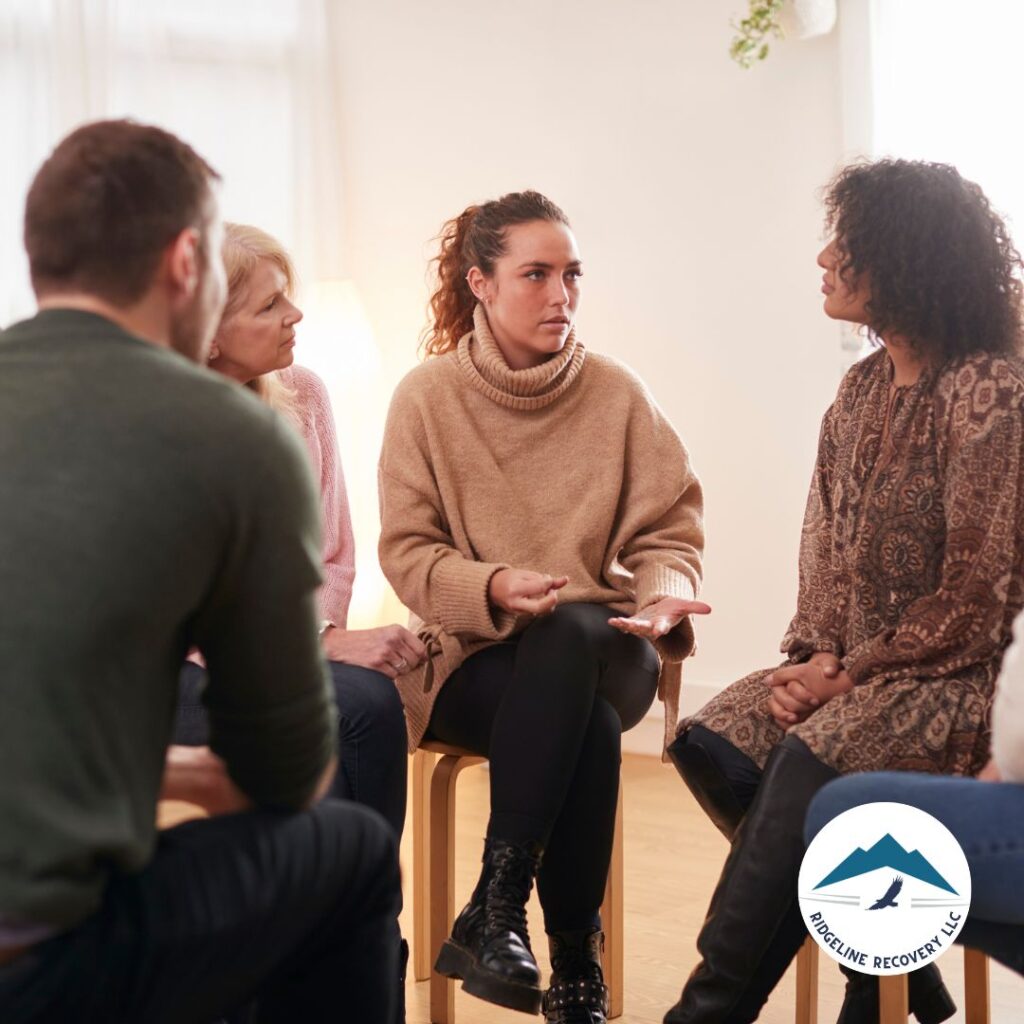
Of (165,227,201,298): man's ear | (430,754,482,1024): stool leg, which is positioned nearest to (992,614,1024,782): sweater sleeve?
(165,227,201,298): man's ear

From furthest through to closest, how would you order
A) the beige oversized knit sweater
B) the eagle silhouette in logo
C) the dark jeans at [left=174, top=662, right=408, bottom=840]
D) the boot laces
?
the beige oversized knit sweater, the dark jeans at [left=174, top=662, right=408, bottom=840], the boot laces, the eagle silhouette in logo

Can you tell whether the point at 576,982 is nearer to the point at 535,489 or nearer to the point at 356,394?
the point at 535,489

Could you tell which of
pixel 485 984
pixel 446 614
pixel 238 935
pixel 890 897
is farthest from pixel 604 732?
pixel 238 935

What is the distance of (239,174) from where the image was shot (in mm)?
4172

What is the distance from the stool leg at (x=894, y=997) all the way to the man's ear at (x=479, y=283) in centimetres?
135

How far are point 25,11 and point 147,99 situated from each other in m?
0.38

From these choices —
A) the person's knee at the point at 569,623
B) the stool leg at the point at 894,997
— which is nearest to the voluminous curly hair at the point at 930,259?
the person's knee at the point at 569,623

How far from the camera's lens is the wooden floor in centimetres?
225

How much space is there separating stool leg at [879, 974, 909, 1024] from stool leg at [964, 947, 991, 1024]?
382 millimetres

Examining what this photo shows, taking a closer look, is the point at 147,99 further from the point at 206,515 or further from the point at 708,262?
the point at 206,515

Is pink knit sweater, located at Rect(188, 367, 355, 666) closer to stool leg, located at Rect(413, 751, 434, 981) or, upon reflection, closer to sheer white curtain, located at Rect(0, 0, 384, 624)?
stool leg, located at Rect(413, 751, 434, 981)

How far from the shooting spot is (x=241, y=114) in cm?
419

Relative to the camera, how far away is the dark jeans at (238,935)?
3.71 feet

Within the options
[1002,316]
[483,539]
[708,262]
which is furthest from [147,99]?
[1002,316]
